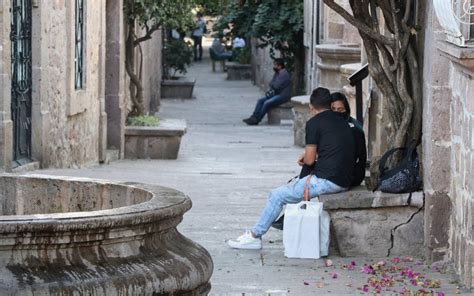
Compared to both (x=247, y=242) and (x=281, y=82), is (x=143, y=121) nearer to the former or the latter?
(x=281, y=82)

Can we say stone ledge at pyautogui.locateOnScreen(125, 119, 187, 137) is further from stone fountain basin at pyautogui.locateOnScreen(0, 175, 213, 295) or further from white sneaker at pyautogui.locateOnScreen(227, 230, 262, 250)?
stone fountain basin at pyautogui.locateOnScreen(0, 175, 213, 295)

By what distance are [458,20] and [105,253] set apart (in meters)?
3.62

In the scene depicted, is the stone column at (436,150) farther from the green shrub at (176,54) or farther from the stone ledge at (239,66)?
the stone ledge at (239,66)

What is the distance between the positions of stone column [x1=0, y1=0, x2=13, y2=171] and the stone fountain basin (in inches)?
274

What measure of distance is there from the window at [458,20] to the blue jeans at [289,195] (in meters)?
2.01

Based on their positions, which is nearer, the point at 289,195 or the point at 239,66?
the point at 289,195

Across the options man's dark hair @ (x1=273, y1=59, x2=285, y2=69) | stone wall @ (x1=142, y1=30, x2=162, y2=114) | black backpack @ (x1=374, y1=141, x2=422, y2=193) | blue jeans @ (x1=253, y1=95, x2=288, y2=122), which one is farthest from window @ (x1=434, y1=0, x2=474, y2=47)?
blue jeans @ (x1=253, y1=95, x2=288, y2=122)

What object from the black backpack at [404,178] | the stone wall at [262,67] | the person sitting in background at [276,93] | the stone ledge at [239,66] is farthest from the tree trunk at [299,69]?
the black backpack at [404,178]

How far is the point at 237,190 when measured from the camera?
14539 millimetres

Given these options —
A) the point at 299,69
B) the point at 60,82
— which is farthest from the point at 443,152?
the point at 299,69

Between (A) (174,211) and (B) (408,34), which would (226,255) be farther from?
(A) (174,211)

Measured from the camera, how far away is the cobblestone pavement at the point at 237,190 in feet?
29.6

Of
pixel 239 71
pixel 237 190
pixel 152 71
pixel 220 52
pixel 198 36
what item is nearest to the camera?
pixel 237 190

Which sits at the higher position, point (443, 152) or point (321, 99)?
point (321, 99)
